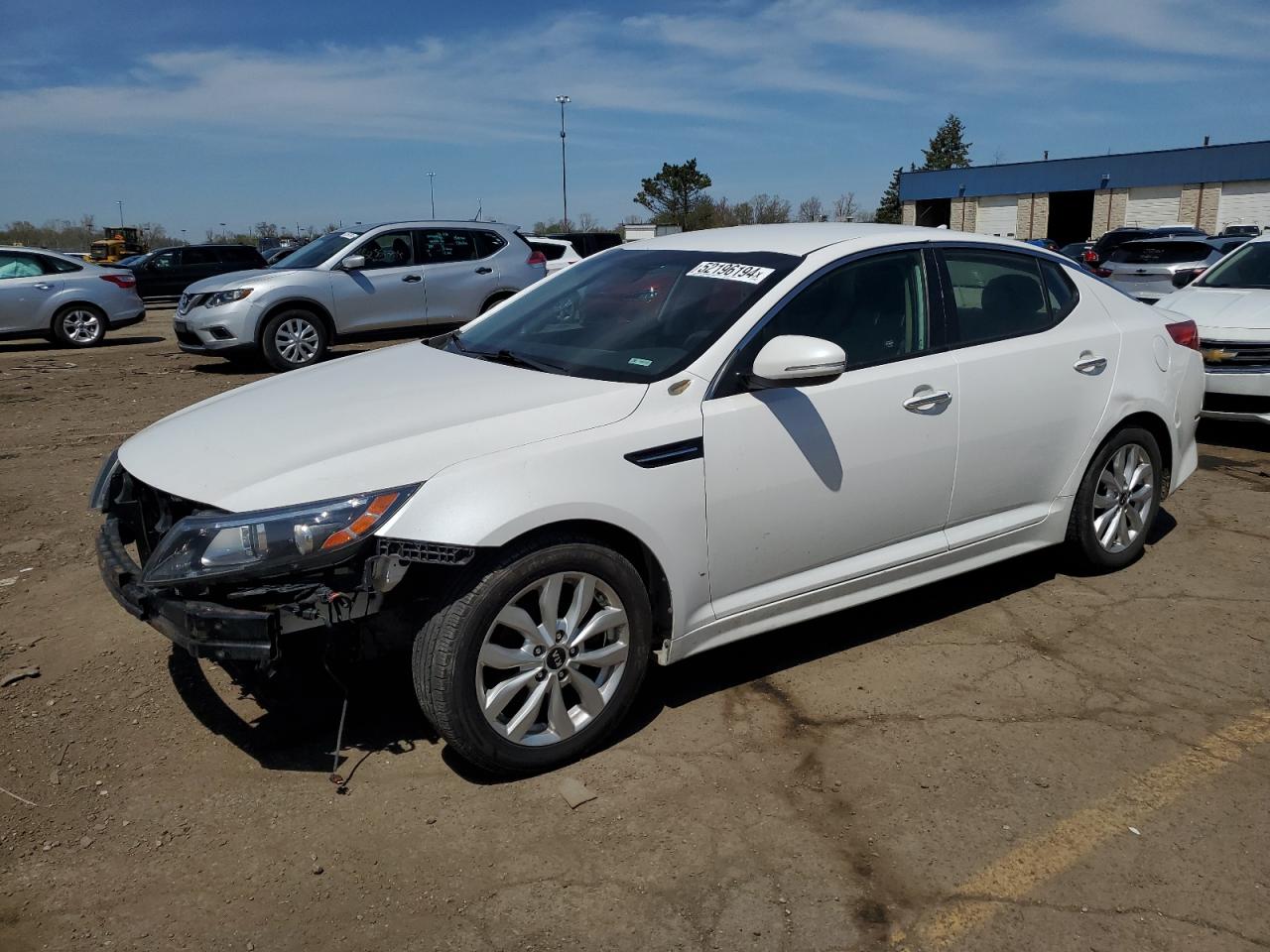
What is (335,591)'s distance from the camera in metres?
3.03

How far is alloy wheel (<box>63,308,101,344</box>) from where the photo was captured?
15734mm

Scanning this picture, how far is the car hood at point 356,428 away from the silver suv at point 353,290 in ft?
27.7

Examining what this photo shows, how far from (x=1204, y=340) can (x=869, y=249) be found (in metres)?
4.82

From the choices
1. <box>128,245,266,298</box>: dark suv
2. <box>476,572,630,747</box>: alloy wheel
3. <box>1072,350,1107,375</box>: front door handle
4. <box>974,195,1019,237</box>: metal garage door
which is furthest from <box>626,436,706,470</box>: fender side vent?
<box>974,195,1019,237</box>: metal garage door

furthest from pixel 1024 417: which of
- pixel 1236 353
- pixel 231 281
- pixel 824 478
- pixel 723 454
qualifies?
pixel 231 281

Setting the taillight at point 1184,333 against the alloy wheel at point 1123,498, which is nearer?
the alloy wheel at point 1123,498

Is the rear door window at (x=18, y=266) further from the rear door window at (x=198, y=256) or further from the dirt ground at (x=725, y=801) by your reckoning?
the dirt ground at (x=725, y=801)

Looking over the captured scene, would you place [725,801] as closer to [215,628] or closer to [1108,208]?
[215,628]

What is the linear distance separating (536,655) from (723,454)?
3.05 ft

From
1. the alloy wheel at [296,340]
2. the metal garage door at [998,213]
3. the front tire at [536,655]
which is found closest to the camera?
the front tire at [536,655]

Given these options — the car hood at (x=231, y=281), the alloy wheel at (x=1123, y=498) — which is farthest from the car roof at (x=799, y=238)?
the car hood at (x=231, y=281)

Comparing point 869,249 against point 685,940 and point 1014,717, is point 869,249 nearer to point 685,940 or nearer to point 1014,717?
point 1014,717

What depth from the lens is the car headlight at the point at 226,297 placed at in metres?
12.0

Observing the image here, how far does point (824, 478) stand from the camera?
3.83 m
